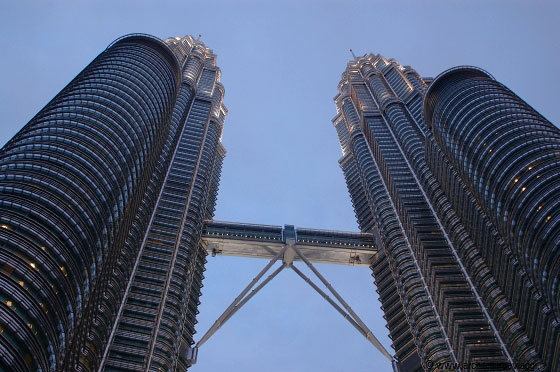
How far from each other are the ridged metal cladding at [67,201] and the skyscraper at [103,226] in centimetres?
14

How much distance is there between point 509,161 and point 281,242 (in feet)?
206

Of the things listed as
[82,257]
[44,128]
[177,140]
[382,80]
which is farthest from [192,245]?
[382,80]

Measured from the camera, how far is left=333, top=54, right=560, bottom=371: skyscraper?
72.2m

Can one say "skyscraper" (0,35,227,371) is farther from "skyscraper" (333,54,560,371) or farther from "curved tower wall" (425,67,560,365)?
"curved tower wall" (425,67,560,365)

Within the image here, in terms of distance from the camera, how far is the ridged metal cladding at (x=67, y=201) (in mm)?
47438

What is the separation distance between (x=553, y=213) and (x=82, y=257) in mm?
54248

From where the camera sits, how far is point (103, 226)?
63.9 m

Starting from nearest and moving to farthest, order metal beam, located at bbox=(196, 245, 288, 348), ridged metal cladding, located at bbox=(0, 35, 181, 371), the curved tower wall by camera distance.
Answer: ridged metal cladding, located at bbox=(0, 35, 181, 371)
the curved tower wall
metal beam, located at bbox=(196, 245, 288, 348)

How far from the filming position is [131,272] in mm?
95250

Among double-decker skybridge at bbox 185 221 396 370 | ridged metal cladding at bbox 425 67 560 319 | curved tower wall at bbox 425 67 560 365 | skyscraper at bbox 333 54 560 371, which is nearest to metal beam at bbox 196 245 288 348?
double-decker skybridge at bbox 185 221 396 370

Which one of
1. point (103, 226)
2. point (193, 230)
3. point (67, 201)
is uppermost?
point (193, 230)

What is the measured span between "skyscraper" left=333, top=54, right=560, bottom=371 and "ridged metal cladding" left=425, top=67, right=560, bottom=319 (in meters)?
0.19

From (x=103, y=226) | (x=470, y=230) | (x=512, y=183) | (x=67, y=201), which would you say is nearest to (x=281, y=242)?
(x=470, y=230)

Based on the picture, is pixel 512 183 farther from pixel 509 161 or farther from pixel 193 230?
pixel 193 230
